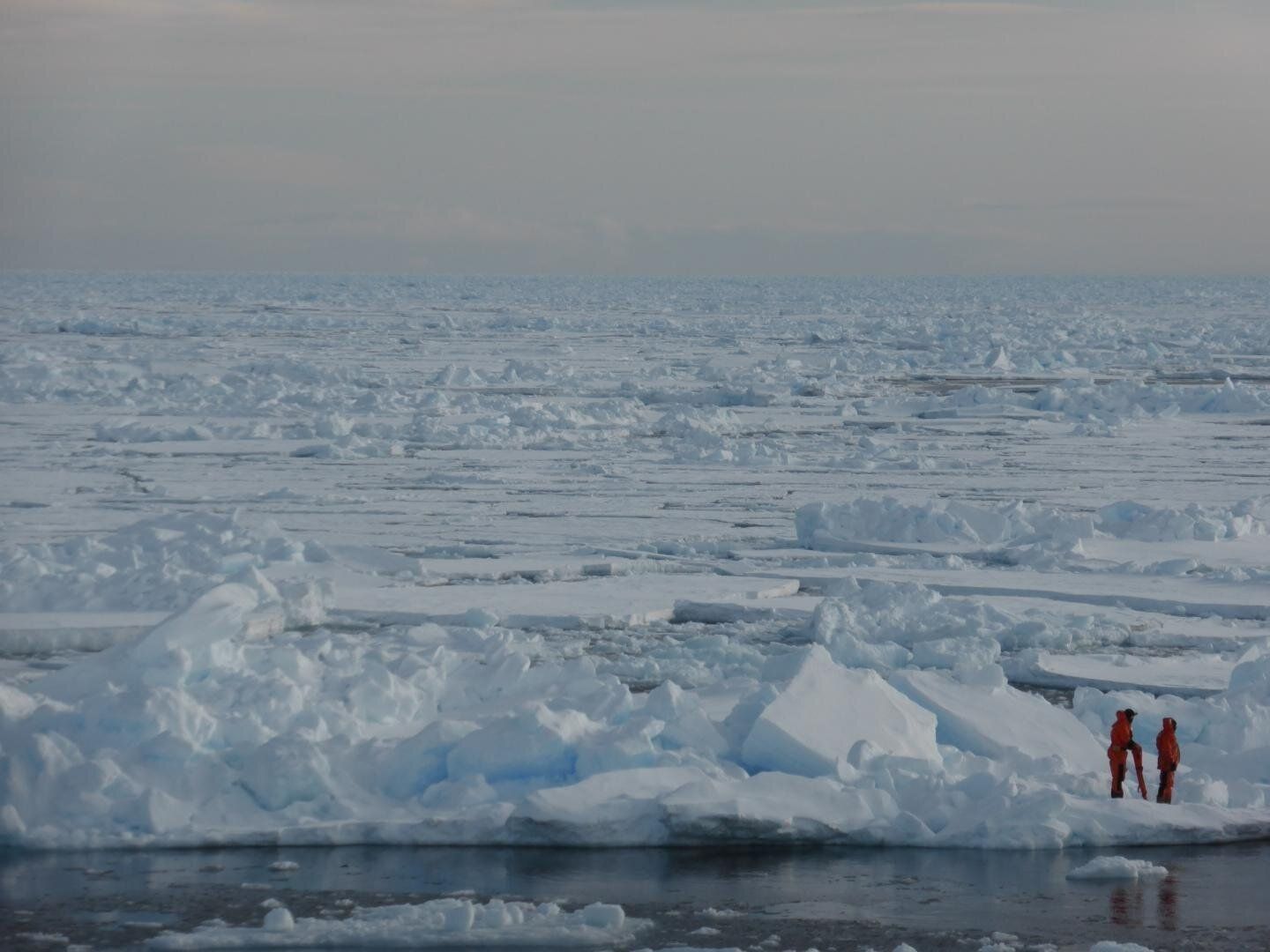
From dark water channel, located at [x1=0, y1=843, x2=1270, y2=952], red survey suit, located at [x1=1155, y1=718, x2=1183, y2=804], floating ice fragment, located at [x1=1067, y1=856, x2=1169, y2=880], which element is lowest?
dark water channel, located at [x1=0, y1=843, x2=1270, y2=952]

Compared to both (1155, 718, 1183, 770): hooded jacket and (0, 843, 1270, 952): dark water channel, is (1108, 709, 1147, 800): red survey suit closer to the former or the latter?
(1155, 718, 1183, 770): hooded jacket

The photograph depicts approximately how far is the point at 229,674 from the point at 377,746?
1.08 m

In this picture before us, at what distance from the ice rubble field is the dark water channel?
15 cm

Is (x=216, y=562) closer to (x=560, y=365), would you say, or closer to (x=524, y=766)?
(x=524, y=766)

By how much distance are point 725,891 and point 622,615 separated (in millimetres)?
4323

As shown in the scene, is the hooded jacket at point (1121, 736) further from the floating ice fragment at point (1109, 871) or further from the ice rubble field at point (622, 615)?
the floating ice fragment at point (1109, 871)

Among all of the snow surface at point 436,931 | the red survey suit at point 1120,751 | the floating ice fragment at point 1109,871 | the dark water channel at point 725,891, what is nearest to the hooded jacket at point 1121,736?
the red survey suit at point 1120,751

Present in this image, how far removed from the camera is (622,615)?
34.1 feet

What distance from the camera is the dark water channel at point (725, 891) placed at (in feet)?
18.5

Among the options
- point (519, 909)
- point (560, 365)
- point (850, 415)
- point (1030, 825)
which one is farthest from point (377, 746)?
point (560, 365)

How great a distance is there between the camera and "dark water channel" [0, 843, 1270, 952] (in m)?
5.65

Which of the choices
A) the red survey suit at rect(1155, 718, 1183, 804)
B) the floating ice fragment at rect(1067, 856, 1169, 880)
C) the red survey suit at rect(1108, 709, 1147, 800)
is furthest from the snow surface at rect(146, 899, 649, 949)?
the red survey suit at rect(1155, 718, 1183, 804)

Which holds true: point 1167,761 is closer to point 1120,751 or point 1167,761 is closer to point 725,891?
point 1120,751

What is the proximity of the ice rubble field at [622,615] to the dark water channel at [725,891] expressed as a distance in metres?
0.15
